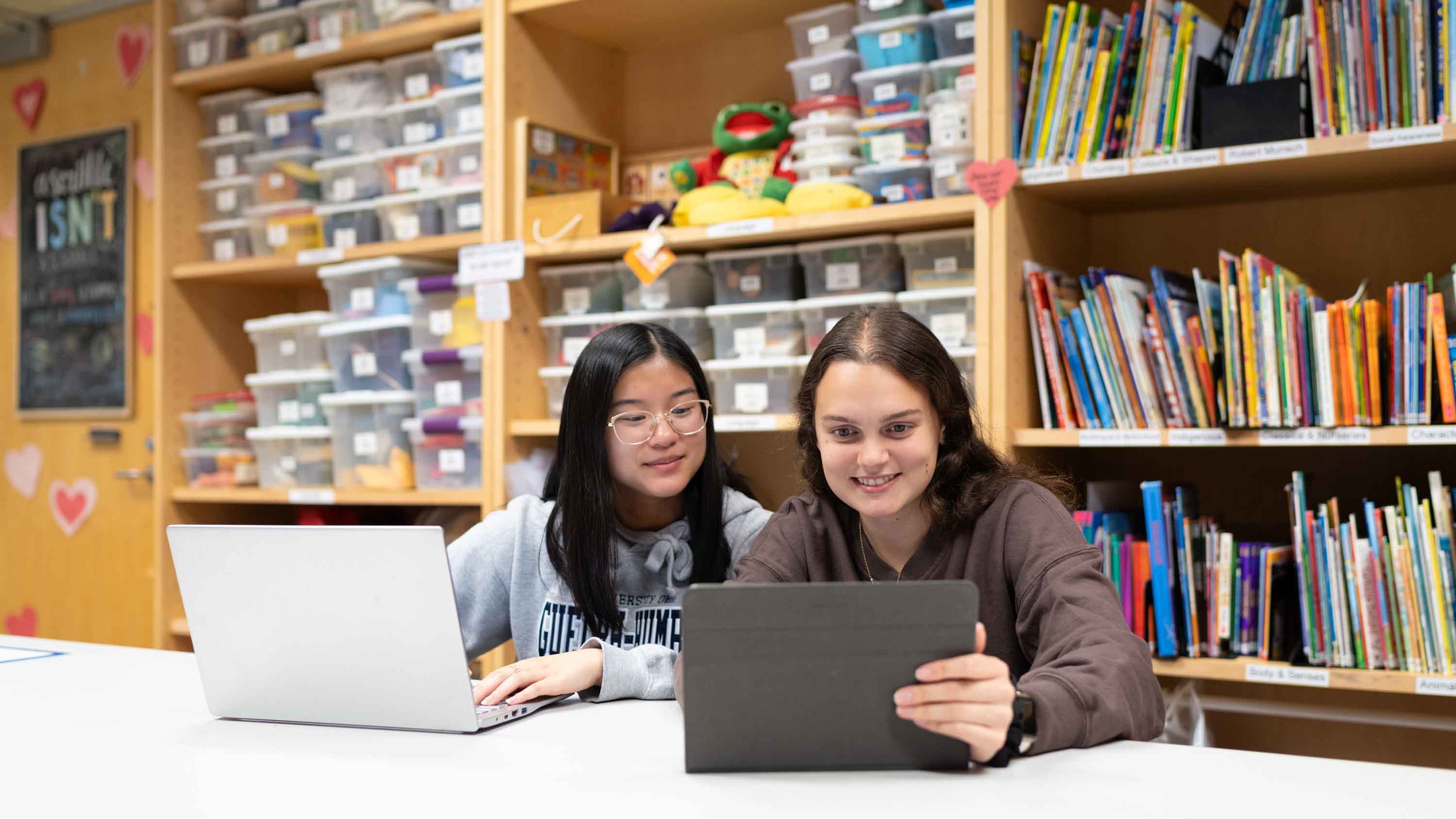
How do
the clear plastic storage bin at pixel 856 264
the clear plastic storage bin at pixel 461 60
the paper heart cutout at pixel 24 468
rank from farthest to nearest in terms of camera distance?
the paper heart cutout at pixel 24 468 → the clear plastic storage bin at pixel 461 60 → the clear plastic storage bin at pixel 856 264

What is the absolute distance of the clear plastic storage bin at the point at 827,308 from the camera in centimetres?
224

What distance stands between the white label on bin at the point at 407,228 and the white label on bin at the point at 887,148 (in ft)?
3.42

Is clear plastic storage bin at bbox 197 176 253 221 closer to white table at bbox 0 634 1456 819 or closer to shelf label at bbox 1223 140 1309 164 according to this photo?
white table at bbox 0 634 1456 819

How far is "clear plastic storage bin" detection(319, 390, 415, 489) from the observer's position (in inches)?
106

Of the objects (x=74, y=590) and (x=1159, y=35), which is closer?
(x=1159, y=35)

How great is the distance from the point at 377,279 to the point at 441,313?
203mm

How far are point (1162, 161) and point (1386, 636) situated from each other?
2.56ft

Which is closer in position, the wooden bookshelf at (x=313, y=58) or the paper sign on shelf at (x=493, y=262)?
the paper sign on shelf at (x=493, y=262)

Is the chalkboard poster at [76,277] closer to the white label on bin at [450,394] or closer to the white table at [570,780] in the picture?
the white label on bin at [450,394]

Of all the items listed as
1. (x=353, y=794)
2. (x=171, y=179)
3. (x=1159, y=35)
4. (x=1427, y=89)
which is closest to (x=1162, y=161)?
(x=1159, y=35)

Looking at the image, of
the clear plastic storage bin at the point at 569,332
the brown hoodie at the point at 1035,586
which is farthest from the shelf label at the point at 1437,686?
the clear plastic storage bin at the point at 569,332

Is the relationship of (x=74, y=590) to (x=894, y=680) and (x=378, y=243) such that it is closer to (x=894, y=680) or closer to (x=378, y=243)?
(x=378, y=243)

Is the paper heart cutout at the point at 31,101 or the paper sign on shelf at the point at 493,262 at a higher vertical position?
the paper heart cutout at the point at 31,101

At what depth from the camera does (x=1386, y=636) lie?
5.88 ft
